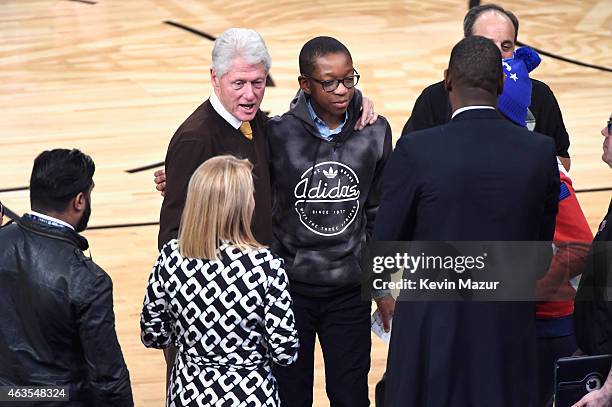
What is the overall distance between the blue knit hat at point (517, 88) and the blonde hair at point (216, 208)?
96cm

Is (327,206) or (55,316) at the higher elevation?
(327,206)

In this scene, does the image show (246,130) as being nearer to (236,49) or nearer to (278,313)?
(236,49)

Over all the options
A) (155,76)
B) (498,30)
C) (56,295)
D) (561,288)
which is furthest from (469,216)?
(155,76)

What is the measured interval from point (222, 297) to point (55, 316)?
0.43 m

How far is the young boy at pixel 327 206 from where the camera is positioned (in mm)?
3938

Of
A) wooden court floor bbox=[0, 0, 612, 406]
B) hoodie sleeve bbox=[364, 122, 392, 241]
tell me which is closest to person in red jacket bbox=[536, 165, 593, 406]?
hoodie sleeve bbox=[364, 122, 392, 241]

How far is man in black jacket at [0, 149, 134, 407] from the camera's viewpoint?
320 cm

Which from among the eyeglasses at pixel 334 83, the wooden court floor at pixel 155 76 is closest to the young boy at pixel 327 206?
the eyeglasses at pixel 334 83

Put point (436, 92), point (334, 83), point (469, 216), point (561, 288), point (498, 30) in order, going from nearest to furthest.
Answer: point (469, 216)
point (561, 288)
point (334, 83)
point (436, 92)
point (498, 30)

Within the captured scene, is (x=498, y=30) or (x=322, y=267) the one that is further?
(x=498, y=30)

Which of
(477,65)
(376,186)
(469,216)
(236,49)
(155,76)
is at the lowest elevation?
(469,216)

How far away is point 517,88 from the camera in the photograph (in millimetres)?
3916

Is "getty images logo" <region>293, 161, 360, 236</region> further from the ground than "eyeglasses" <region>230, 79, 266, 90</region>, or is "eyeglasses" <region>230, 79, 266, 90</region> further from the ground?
"eyeglasses" <region>230, 79, 266, 90</region>

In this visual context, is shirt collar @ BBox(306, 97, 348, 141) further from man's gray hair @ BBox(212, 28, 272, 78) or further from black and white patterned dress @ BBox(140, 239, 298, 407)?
black and white patterned dress @ BBox(140, 239, 298, 407)
